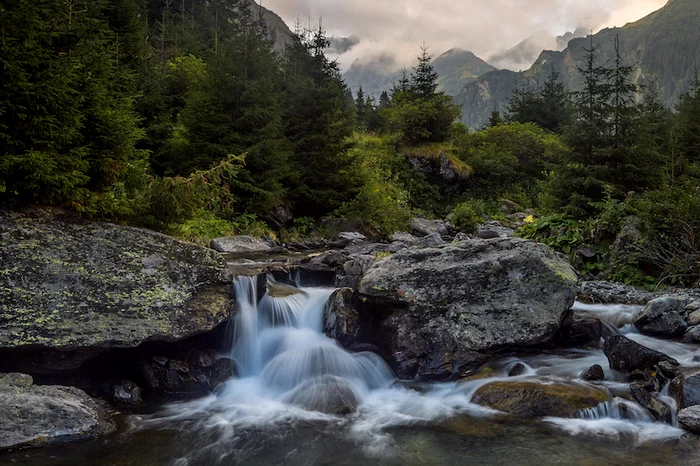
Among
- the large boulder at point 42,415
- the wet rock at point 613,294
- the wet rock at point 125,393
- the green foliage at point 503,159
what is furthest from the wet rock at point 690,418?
the green foliage at point 503,159

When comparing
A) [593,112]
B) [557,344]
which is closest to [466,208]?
[593,112]

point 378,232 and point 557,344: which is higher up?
→ point 378,232

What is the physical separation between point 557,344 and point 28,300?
783cm

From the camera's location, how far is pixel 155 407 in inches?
225

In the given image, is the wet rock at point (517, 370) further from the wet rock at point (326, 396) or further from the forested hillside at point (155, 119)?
the forested hillside at point (155, 119)

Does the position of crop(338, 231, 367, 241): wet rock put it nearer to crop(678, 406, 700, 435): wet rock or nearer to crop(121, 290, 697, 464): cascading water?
crop(121, 290, 697, 464): cascading water

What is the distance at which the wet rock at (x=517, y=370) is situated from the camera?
21.2 feet

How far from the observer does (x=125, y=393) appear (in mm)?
5793

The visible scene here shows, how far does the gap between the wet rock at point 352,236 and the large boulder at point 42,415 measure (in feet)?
38.3

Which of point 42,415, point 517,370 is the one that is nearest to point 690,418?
point 517,370

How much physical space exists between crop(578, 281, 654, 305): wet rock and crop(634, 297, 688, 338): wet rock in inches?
51.4

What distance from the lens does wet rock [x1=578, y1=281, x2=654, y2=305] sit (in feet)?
30.3

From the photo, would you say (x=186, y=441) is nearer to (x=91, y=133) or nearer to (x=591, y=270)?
(x=91, y=133)

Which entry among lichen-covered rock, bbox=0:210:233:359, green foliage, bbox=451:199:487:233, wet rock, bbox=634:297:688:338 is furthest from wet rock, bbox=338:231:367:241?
wet rock, bbox=634:297:688:338
